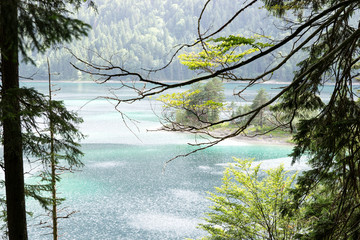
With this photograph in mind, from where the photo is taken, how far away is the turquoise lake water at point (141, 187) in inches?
488

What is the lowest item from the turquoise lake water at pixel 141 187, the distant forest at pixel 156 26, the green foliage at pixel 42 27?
the turquoise lake water at pixel 141 187

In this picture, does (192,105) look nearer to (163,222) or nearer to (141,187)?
(163,222)

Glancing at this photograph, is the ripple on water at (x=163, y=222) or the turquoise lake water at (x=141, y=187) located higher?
the turquoise lake water at (x=141, y=187)

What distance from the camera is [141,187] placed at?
643 inches

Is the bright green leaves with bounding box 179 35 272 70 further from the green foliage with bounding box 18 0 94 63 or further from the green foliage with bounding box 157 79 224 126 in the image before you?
the green foliage with bounding box 18 0 94 63

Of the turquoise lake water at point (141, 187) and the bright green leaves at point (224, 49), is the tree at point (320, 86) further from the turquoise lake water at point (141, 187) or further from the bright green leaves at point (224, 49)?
the turquoise lake water at point (141, 187)

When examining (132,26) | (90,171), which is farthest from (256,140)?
(132,26)

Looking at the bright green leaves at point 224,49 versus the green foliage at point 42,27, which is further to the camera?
the bright green leaves at point 224,49

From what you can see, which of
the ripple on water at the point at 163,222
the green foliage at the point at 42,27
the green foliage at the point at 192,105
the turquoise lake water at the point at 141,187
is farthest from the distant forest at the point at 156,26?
the green foliage at the point at 42,27

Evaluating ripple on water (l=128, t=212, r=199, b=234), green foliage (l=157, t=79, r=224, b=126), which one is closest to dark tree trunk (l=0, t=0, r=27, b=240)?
green foliage (l=157, t=79, r=224, b=126)

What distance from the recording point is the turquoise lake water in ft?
40.7

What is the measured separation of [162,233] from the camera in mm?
11945

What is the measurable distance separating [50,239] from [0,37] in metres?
11.3

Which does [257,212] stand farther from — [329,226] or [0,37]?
[0,37]
